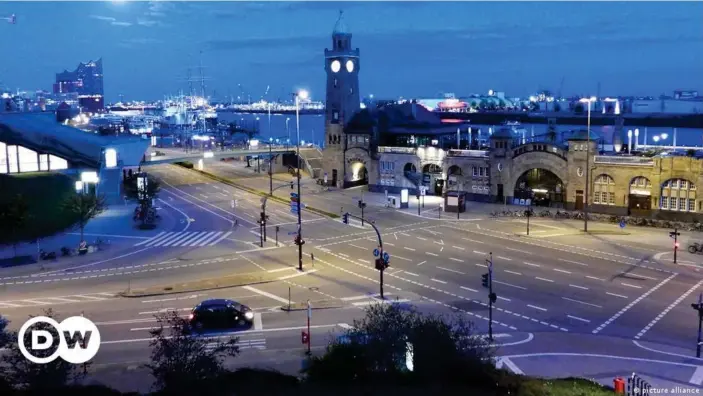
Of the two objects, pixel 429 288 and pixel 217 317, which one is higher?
pixel 217 317

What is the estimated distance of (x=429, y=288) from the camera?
43.2m

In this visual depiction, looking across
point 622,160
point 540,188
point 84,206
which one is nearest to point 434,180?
point 540,188

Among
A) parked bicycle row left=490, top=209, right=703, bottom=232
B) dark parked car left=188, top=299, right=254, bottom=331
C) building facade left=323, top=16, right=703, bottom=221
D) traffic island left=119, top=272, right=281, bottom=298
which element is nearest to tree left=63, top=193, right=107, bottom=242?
traffic island left=119, top=272, right=281, bottom=298

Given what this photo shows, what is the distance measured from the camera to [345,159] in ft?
317

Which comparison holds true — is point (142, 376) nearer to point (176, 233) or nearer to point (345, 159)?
point (176, 233)

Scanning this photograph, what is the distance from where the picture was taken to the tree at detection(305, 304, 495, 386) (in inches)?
885

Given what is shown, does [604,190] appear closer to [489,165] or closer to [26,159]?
[489,165]

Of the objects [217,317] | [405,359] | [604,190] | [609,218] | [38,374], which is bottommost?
[217,317]

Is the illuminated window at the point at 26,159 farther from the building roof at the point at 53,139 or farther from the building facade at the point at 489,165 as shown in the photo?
the building facade at the point at 489,165

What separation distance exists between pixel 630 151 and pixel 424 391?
64.1 m

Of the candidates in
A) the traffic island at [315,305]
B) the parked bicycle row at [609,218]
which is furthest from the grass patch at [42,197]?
the parked bicycle row at [609,218]

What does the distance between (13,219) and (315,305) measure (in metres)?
33.5

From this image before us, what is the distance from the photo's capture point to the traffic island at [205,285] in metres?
41.8

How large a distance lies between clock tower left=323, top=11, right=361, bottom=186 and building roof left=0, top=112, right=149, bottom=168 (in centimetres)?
2766
